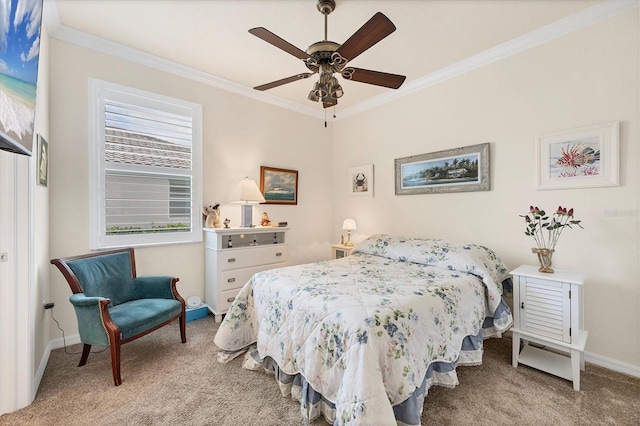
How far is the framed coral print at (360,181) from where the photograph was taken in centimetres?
395

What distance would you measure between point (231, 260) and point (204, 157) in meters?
1.28

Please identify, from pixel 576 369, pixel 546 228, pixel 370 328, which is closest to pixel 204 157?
pixel 370 328

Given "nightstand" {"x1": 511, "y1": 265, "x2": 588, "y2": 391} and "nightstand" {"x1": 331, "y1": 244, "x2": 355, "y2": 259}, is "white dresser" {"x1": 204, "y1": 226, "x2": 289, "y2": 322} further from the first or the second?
"nightstand" {"x1": 511, "y1": 265, "x2": 588, "y2": 391}

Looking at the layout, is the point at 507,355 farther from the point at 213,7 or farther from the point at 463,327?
the point at 213,7

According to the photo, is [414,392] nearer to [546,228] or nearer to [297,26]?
[546,228]

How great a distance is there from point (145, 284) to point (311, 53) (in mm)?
2459

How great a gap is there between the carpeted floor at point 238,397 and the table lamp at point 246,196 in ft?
5.14

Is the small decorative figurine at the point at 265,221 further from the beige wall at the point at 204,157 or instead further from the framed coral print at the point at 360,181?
the framed coral print at the point at 360,181

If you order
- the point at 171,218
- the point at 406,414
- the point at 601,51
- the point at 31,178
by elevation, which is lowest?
the point at 406,414

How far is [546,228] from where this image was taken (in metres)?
2.39

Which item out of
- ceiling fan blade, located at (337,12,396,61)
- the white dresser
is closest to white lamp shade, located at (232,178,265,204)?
the white dresser

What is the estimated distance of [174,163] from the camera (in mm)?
3088

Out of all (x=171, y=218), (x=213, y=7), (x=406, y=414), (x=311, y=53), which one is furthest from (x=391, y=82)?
(x=171, y=218)

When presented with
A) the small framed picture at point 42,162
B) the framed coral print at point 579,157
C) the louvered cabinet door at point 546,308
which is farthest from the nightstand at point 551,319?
the small framed picture at point 42,162
